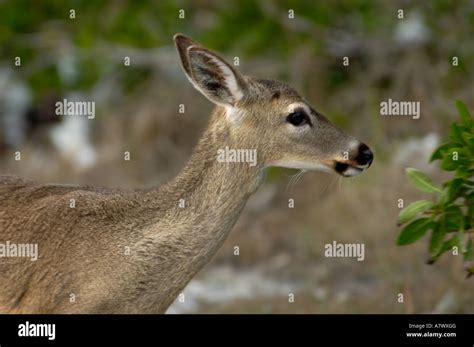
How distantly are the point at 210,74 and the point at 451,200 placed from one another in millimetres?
1771

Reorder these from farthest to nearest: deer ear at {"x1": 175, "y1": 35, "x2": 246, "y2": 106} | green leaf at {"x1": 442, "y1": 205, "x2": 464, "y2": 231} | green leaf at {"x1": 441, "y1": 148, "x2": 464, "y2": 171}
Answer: deer ear at {"x1": 175, "y1": 35, "x2": 246, "y2": 106}, green leaf at {"x1": 442, "y1": 205, "x2": 464, "y2": 231}, green leaf at {"x1": 441, "y1": 148, "x2": 464, "y2": 171}

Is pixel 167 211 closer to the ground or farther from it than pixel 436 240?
farther from it

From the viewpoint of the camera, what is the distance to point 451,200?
7.48 m

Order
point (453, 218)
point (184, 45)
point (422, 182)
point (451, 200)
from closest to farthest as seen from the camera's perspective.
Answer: point (451, 200) < point (453, 218) < point (422, 182) < point (184, 45)

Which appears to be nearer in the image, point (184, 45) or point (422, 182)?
point (422, 182)

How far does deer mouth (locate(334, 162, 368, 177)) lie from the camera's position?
8031mm

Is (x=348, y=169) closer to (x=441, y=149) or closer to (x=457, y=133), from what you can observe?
(x=441, y=149)

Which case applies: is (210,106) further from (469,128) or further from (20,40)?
(469,128)

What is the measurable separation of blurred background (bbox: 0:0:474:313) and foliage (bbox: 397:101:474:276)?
263 centimetres

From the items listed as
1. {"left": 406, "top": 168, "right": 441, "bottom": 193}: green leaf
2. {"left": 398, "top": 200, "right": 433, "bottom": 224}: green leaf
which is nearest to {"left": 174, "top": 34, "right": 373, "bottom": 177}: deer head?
{"left": 406, "top": 168, "right": 441, "bottom": 193}: green leaf

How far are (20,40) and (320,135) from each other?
1120 centimetres

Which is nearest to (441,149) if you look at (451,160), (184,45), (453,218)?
(451,160)

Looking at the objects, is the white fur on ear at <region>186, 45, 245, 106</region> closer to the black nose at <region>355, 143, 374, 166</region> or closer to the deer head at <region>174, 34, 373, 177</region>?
the deer head at <region>174, 34, 373, 177</region>

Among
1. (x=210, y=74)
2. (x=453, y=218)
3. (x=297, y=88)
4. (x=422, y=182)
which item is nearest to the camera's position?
(x=453, y=218)
